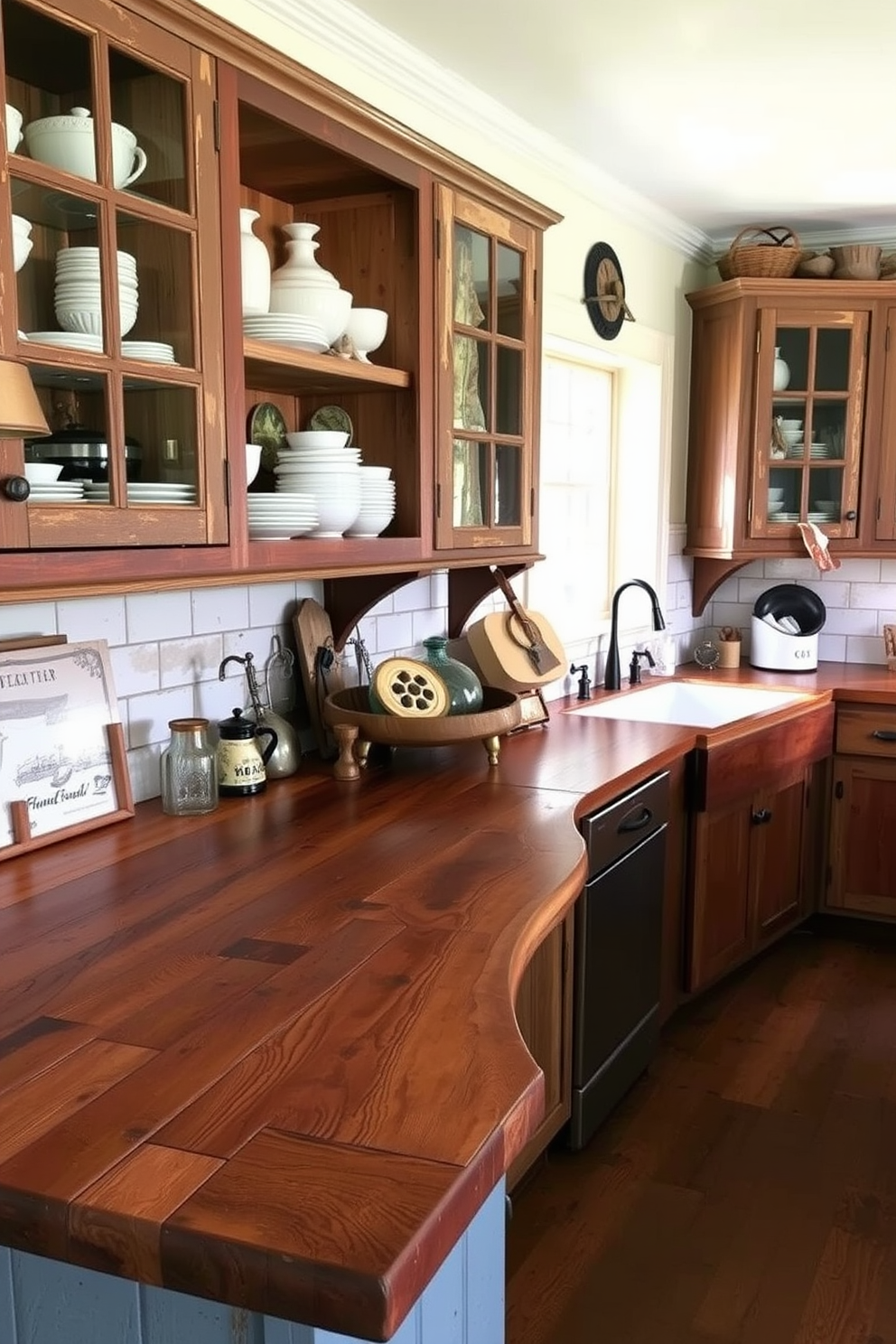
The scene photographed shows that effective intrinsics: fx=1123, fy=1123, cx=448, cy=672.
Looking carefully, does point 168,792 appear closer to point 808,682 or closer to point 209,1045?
point 209,1045

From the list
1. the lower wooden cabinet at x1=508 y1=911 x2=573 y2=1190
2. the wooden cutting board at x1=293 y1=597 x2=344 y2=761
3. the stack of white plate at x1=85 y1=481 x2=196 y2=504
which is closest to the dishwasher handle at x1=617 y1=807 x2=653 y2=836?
the lower wooden cabinet at x1=508 y1=911 x2=573 y2=1190

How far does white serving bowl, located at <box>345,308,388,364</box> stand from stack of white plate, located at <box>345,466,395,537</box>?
0.70 feet

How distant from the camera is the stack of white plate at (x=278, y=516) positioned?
73.2 inches

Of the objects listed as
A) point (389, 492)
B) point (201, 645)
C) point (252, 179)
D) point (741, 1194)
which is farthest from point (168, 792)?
point (741, 1194)

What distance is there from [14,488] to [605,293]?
256 cm

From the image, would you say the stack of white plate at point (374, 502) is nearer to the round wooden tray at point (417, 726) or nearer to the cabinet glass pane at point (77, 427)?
the round wooden tray at point (417, 726)

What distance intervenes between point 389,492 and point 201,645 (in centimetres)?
48

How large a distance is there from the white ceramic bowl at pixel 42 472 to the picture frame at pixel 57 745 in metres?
0.41

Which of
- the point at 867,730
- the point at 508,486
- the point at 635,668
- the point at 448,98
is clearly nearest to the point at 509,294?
the point at 508,486

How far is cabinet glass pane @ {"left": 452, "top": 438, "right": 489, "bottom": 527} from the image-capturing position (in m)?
2.41

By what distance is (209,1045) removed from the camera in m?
1.14

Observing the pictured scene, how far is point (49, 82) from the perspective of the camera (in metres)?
1.45

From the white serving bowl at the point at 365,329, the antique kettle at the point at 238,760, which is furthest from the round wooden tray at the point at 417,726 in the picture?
the white serving bowl at the point at 365,329

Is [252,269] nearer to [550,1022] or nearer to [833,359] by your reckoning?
[550,1022]
